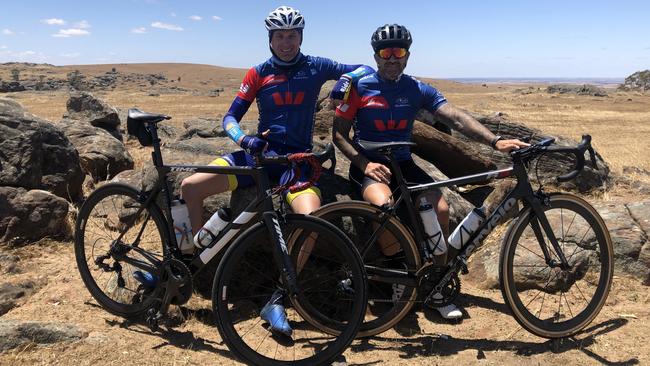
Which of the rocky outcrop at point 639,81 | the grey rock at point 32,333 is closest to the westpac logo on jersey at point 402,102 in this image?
the grey rock at point 32,333

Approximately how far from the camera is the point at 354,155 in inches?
184

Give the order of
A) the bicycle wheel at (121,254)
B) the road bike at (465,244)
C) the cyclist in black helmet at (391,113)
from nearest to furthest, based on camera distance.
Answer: the road bike at (465,244) → the bicycle wheel at (121,254) → the cyclist in black helmet at (391,113)

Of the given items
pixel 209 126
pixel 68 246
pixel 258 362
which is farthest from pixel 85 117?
pixel 258 362

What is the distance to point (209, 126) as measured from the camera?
10.1 meters

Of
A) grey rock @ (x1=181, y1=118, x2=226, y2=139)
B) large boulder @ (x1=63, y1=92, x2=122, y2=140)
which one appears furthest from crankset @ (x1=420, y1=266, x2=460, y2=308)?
large boulder @ (x1=63, y1=92, x2=122, y2=140)

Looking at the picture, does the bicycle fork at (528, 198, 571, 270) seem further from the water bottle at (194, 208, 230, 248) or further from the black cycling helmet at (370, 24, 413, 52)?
the water bottle at (194, 208, 230, 248)

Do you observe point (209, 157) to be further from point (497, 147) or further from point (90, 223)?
point (497, 147)

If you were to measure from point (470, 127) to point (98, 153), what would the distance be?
7.44 meters

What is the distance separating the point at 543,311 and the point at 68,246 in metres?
5.37

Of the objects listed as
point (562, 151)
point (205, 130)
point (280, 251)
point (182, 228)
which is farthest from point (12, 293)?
point (205, 130)

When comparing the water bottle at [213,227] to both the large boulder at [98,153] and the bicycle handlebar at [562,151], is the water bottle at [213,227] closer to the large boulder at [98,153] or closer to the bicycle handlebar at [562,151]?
the bicycle handlebar at [562,151]

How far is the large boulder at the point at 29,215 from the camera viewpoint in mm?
6035

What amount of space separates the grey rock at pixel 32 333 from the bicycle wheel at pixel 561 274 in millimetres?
3517

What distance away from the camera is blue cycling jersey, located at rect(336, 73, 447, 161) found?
15.9 feet
